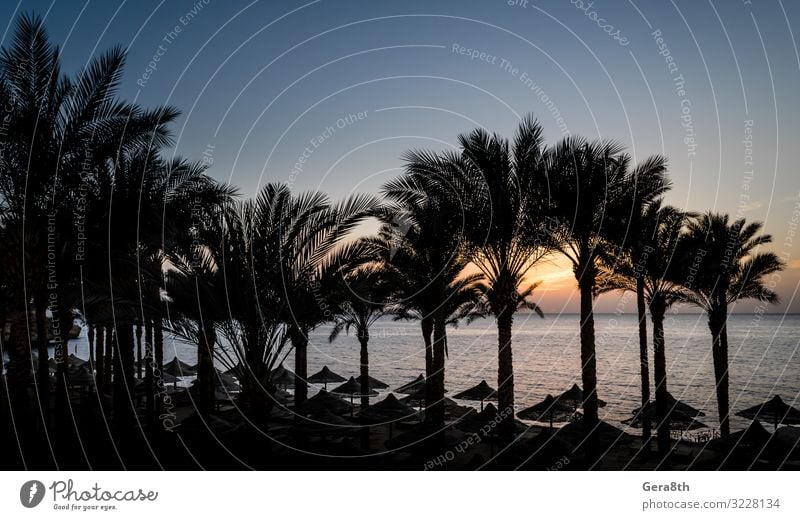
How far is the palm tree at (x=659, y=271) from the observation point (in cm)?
1741

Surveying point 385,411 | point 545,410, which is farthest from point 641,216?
point 385,411

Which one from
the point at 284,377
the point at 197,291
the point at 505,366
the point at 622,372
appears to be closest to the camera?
the point at 197,291

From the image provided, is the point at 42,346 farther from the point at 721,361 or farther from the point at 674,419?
the point at 721,361

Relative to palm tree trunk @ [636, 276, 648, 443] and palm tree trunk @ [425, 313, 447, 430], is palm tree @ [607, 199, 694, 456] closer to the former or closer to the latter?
palm tree trunk @ [636, 276, 648, 443]

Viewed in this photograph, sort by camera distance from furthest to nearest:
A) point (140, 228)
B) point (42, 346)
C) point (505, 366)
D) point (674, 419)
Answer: point (674, 419), point (505, 366), point (140, 228), point (42, 346)

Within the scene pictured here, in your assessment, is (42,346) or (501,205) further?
(501,205)

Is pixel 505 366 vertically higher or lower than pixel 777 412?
higher

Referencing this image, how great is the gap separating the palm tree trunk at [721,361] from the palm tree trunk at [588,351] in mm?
5522

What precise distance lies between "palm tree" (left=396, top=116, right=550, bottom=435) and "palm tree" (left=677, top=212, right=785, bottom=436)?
22.6 ft

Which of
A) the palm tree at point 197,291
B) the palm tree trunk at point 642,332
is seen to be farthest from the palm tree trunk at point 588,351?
the palm tree at point 197,291

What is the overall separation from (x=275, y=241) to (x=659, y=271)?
1408cm

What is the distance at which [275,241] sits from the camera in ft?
33.5

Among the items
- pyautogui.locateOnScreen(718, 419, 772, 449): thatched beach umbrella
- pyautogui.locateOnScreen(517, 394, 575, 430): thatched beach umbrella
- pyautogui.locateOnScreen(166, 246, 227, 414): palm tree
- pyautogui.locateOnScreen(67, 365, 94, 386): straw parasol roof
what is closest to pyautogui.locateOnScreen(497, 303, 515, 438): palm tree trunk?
pyautogui.locateOnScreen(517, 394, 575, 430): thatched beach umbrella
